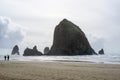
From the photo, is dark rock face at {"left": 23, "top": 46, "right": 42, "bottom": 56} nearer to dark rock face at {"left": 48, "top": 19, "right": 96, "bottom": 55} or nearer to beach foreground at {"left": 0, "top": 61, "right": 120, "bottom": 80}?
dark rock face at {"left": 48, "top": 19, "right": 96, "bottom": 55}

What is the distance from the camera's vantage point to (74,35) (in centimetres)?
17125

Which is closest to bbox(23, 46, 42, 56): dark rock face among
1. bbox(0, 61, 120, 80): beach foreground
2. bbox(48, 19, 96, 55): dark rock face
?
bbox(48, 19, 96, 55): dark rock face

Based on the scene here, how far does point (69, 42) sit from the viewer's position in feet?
549

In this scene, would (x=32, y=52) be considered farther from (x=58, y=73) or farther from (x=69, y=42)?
(x=58, y=73)

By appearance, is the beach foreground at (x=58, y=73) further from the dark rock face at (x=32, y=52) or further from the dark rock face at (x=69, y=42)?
the dark rock face at (x=32, y=52)

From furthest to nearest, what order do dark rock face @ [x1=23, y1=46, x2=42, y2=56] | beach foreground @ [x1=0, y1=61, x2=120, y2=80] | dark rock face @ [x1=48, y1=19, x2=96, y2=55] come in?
dark rock face @ [x1=23, y1=46, x2=42, y2=56]
dark rock face @ [x1=48, y1=19, x2=96, y2=55]
beach foreground @ [x1=0, y1=61, x2=120, y2=80]

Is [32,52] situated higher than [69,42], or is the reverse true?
[69,42]

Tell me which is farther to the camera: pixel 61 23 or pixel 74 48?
pixel 61 23

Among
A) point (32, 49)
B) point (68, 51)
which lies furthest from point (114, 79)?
point (32, 49)

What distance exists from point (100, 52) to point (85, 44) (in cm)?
2599

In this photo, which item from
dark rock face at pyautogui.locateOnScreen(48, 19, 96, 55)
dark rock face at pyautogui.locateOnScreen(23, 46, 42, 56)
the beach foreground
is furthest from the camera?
dark rock face at pyautogui.locateOnScreen(23, 46, 42, 56)

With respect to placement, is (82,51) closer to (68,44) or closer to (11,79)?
(68,44)

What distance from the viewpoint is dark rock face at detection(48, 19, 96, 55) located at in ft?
538

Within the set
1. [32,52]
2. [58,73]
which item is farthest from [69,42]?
[58,73]
